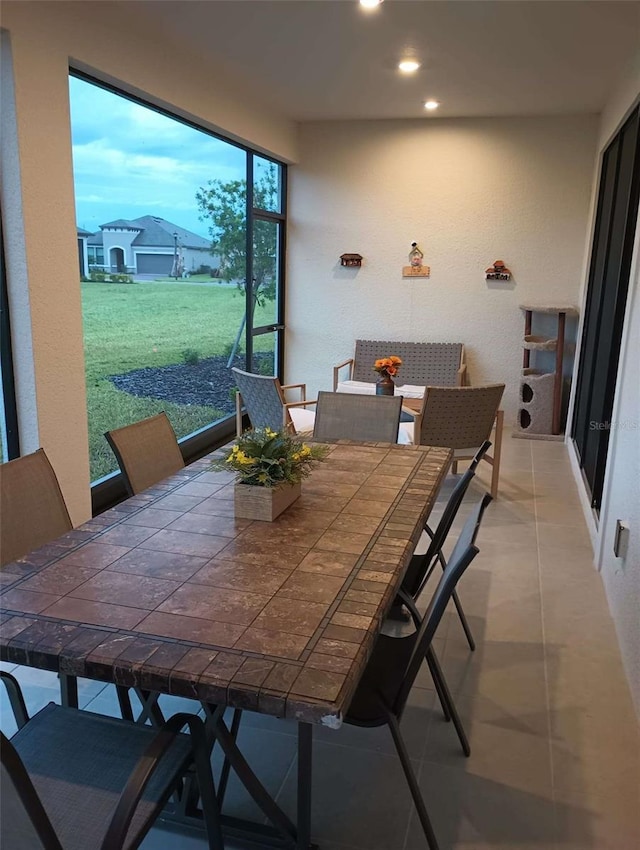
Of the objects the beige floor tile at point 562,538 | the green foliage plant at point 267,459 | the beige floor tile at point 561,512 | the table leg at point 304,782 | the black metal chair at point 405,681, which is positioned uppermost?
the green foliage plant at point 267,459

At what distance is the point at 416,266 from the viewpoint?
6.37 m

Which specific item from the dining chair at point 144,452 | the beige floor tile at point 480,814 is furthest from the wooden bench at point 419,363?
the beige floor tile at point 480,814

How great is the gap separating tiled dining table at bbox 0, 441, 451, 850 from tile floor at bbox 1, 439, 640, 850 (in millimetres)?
317

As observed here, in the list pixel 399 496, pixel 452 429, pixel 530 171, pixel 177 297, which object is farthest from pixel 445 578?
pixel 530 171

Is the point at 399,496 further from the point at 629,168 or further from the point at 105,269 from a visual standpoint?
the point at 629,168

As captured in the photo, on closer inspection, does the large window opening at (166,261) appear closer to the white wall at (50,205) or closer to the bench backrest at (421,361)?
the white wall at (50,205)

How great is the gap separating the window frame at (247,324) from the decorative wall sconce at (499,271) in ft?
6.86

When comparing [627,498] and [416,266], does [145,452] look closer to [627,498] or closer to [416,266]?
[627,498]

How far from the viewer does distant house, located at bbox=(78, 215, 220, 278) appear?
144 inches

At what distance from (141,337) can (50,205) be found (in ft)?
4.34

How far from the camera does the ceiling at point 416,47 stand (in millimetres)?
3318

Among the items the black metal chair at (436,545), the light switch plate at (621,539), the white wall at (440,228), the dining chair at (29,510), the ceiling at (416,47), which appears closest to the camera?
the dining chair at (29,510)

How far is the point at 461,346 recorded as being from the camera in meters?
6.27

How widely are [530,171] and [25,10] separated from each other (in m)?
4.56
